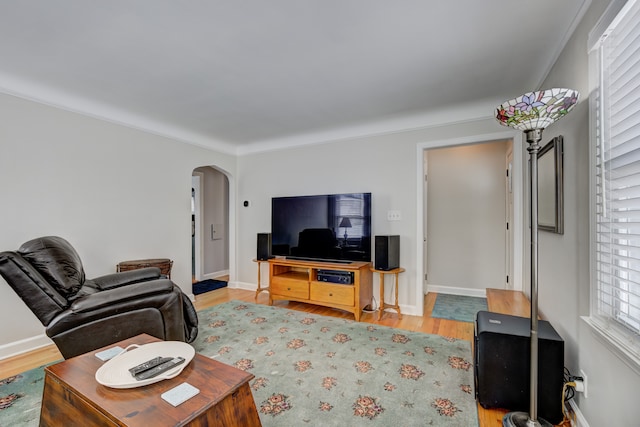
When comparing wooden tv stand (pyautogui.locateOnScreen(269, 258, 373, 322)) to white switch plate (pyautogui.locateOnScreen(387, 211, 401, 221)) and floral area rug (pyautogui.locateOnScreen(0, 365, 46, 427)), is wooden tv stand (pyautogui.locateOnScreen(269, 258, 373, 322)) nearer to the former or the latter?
white switch plate (pyautogui.locateOnScreen(387, 211, 401, 221))

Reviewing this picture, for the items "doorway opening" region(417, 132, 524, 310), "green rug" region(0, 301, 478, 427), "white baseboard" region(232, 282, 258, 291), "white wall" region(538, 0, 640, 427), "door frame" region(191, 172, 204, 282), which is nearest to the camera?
"white wall" region(538, 0, 640, 427)

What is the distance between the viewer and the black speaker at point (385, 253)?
3.24m

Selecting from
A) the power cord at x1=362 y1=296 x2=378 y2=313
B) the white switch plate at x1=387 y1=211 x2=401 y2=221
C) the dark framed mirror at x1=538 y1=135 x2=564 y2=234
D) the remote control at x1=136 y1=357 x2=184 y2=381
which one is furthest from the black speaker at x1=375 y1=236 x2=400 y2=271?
the remote control at x1=136 y1=357 x2=184 y2=381

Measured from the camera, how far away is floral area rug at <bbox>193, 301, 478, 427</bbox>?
1692 millimetres

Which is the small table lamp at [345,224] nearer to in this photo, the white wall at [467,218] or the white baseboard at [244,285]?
the white wall at [467,218]

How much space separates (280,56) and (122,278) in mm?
2336

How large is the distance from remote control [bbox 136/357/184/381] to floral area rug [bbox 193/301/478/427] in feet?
2.12

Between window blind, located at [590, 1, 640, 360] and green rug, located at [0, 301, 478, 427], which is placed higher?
window blind, located at [590, 1, 640, 360]

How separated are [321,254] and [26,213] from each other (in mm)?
2931

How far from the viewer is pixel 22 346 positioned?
256cm

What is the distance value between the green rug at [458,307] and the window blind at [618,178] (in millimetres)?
2027

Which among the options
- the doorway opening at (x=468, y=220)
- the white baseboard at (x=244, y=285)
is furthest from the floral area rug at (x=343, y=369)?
the doorway opening at (x=468, y=220)

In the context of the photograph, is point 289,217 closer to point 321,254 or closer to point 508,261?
point 321,254

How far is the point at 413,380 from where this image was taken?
203 centimetres
